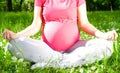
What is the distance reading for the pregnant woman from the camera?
5.32 metres

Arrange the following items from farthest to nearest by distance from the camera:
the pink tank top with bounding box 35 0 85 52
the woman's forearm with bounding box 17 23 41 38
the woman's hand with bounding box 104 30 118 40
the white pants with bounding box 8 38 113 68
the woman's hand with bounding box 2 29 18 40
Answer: the pink tank top with bounding box 35 0 85 52
the woman's forearm with bounding box 17 23 41 38
the white pants with bounding box 8 38 113 68
the woman's hand with bounding box 104 30 118 40
the woman's hand with bounding box 2 29 18 40

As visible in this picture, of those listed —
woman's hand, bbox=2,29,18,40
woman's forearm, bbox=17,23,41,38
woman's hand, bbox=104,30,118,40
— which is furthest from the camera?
woman's forearm, bbox=17,23,41,38

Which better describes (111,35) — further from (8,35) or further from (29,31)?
(8,35)

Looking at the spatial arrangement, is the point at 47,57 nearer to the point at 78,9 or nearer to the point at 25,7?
the point at 78,9

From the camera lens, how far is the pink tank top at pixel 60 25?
5.59 metres

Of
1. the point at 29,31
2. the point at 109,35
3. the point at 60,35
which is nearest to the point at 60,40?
the point at 60,35

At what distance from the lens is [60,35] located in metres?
5.61

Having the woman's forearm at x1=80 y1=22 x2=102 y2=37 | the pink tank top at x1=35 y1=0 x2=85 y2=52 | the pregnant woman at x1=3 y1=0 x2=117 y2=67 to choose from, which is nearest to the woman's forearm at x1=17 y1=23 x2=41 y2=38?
the pregnant woman at x1=3 y1=0 x2=117 y2=67

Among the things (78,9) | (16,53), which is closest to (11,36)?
(16,53)

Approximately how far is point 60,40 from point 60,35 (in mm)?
68

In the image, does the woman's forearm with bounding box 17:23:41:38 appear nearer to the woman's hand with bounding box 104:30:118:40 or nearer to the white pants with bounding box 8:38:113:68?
the white pants with bounding box 8:38:113:68

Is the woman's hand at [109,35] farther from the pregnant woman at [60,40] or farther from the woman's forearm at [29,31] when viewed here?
the woman's forearm at [29,31]

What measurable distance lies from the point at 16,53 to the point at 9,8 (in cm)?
3237

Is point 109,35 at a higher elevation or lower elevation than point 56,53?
higher
